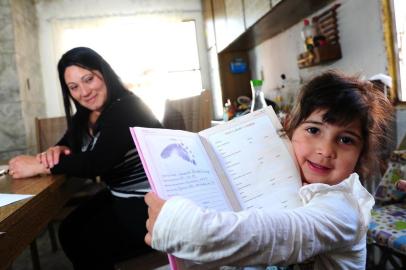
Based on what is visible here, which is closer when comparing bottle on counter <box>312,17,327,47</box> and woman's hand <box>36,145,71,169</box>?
woman's hand <box>36,145,71,169</box>

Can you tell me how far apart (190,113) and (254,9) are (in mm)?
1195

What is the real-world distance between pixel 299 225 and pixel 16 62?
2899 mm

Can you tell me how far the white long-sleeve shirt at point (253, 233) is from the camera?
0.42 meters

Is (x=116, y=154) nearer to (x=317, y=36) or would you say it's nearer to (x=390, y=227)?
(x=390, y=227)

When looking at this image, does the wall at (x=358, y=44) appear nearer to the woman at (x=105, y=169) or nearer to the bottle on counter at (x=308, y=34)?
the bottle on counter at (x=308, y=34)

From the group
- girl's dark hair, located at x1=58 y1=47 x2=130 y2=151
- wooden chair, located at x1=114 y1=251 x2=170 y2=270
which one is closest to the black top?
girl's dark hair, located at x1=58 y1=47 x2=130 y2=151

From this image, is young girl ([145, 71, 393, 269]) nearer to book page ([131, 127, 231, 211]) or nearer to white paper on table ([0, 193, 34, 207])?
book page ([131, 127, 231, 211])

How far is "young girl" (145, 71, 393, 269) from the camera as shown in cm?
42

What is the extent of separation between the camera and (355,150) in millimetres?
611

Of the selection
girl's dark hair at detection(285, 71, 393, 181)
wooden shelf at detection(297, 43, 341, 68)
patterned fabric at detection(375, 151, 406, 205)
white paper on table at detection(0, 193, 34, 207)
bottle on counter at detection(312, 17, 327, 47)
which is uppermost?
bottle on counter at detection(312, 17, 327, 47)

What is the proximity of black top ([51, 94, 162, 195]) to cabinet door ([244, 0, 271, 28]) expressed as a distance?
1196mm

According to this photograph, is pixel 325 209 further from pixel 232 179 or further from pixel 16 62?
pixel 16 62

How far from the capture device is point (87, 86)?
132cm

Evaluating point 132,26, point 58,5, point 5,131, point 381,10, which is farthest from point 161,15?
point 381,10
